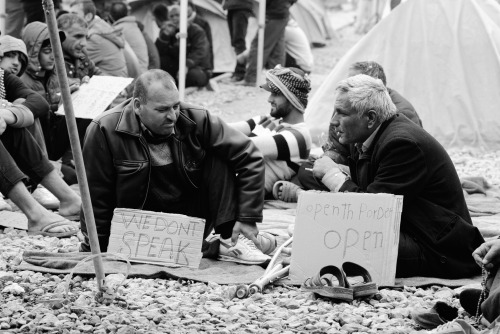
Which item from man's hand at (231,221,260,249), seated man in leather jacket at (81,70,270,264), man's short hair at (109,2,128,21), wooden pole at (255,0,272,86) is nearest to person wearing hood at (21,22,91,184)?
seated man in leather jacket at (81,70,270,264)

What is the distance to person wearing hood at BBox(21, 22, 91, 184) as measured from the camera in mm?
9234

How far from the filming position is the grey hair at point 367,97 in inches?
246

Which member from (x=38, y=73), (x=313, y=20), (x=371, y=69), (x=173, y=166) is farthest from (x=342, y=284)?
(x=313, y=20)

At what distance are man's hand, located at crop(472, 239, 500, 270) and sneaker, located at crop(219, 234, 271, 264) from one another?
65.3 inches

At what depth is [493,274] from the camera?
17.0 ft

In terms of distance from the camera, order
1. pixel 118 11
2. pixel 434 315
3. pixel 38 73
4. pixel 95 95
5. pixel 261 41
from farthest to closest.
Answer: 1. pixel 261 41
2. pixel 118 11
3. pixel 95 95
4. pixel 38 73
5. pixel 434 315

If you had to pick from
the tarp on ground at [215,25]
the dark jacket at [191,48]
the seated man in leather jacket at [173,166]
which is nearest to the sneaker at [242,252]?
the seated man in leather jacket at [173,166]

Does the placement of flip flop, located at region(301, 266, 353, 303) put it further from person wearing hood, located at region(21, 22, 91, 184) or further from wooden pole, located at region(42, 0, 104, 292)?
person wearing hood, located at region(21, 22, 91, 184)

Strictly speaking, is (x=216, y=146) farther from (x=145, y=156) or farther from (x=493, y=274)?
(x=493, y=274)

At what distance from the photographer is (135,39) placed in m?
13.8

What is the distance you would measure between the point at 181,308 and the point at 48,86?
4455 millimetres

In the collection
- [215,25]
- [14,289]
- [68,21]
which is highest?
[68,21]

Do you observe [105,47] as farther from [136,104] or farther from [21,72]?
[136,104]

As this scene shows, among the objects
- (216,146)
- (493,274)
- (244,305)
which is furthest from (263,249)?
(493,274)
